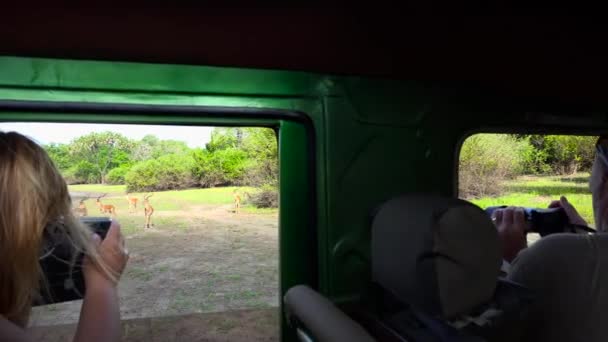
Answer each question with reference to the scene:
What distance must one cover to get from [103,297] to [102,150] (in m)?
0.81

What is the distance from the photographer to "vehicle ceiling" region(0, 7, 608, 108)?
1.77 metres

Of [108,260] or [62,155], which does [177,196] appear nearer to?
[62,155]

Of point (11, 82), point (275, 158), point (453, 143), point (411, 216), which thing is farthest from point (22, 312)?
point (453, 143)

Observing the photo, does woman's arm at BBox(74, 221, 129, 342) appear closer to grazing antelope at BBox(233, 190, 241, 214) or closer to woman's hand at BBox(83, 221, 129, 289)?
woman's hand at BBox(83, 221, 129, 289)

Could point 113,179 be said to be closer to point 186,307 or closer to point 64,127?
point 64,127

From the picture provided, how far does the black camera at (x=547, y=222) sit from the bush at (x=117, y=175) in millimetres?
1618

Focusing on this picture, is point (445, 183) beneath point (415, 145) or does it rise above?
beneath

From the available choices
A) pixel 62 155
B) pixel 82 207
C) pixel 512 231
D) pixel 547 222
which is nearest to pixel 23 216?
pixel 82 207

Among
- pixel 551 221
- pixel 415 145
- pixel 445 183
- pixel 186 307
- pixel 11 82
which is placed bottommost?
pixel 186 307

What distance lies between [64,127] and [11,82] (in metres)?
0.23

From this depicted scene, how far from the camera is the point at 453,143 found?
231cm

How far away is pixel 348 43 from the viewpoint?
213 centimetres

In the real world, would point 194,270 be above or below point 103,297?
below

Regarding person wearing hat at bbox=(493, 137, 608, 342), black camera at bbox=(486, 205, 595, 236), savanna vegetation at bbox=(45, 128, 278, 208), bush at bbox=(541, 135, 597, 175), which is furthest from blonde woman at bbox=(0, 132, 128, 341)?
bush at bbox=(541, 135, 597, 175)
